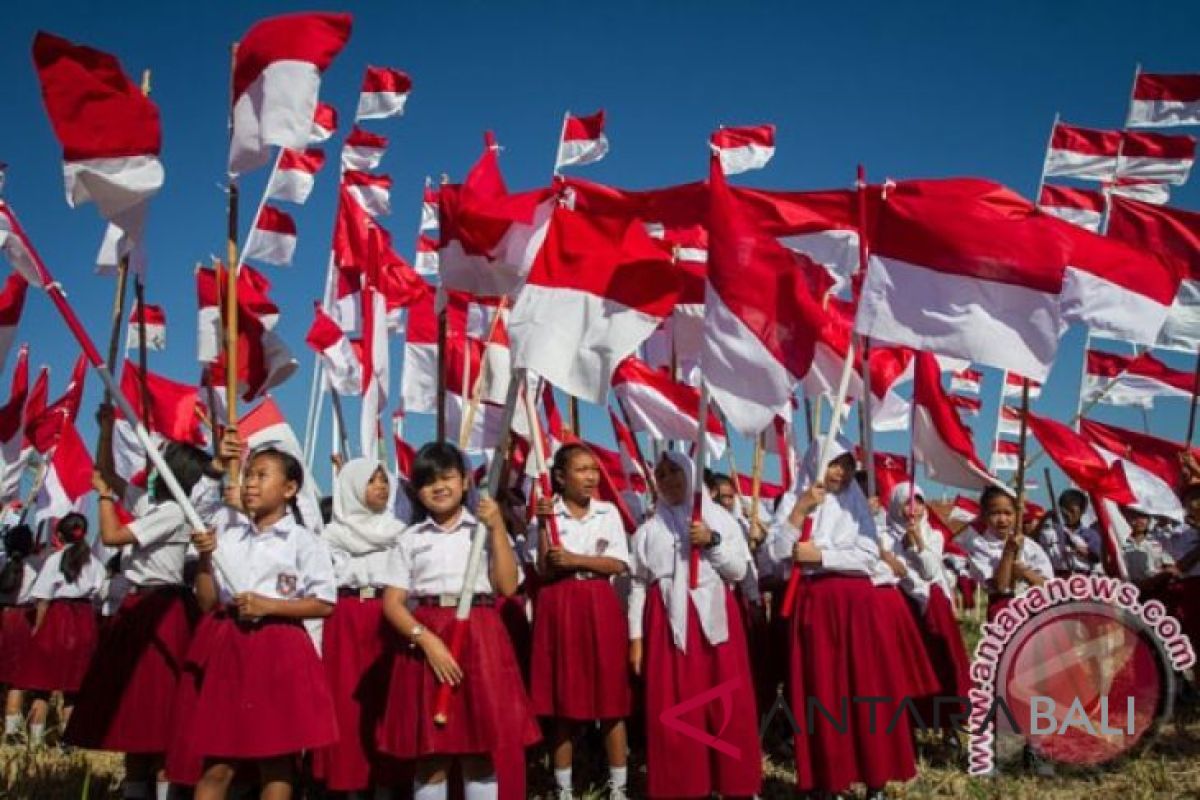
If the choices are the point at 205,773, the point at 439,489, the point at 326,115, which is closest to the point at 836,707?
the point at 439,489

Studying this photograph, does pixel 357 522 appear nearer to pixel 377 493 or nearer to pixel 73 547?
pixel 377 493

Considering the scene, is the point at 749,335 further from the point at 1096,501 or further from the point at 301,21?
the point at 1096,501

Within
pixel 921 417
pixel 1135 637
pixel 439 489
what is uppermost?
pixel 921 417

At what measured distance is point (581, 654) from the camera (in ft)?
19.2

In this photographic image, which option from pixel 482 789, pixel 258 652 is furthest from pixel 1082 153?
pixel 258 652

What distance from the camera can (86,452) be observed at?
893 centimetres

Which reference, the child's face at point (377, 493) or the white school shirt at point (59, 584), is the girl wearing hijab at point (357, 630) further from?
the white school shirt at point (59, 584)

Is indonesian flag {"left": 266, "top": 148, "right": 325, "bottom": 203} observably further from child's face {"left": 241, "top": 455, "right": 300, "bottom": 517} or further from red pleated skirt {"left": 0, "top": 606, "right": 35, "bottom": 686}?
child's face {"left": 241, "top": 455, "right": 300, "bottom": 517}

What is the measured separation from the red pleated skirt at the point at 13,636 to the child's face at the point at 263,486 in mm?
5856

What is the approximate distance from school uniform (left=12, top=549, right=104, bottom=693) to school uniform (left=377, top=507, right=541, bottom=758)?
5470 millimetres

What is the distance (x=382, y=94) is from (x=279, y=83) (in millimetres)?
5741

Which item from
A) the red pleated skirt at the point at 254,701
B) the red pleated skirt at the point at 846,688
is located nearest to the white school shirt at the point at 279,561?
the red pleated skirt at the point at 254,701

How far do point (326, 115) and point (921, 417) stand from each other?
7.46 meters

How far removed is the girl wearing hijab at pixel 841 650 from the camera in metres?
5.44
